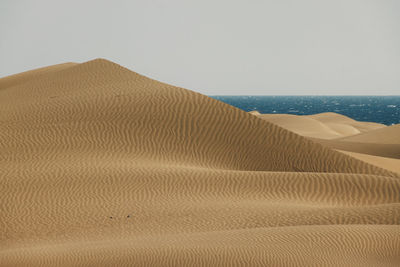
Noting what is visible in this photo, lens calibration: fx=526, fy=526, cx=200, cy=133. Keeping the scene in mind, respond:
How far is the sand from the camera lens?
767 centimetres

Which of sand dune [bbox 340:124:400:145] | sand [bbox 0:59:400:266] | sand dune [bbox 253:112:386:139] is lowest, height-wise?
sand dune [bbox 253:112:386:139]

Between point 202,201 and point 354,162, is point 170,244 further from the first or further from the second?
point 354,162

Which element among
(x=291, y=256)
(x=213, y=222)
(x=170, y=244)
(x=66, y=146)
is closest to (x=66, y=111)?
(x=66, y=146)

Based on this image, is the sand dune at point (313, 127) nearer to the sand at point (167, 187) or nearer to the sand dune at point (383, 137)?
the sand dune at point (383, 137)

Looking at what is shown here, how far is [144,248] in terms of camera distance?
7691mm

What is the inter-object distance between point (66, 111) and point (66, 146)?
12.8 feet

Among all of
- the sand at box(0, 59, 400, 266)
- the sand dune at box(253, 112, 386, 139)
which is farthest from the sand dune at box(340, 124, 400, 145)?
the sand at box(0, 59, 400, 266)

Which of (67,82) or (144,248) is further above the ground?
(67,82)

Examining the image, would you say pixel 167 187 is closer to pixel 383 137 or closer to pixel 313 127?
pixel 383 137

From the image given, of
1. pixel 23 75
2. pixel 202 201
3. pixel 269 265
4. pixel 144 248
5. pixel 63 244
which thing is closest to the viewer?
pixel 269 265

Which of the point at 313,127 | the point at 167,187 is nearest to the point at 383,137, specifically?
the point at 313,127

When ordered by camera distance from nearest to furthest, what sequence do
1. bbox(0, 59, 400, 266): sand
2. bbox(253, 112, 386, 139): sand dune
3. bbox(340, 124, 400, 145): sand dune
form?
bbox(0, 59, 400, 266): sand < bbox(340, 124, 400, 145): sand dune < bbox(253, 112, 386, 139): sand dune

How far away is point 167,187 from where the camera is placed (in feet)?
42.6

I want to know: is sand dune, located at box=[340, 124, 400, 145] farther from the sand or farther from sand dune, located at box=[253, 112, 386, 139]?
the sand
